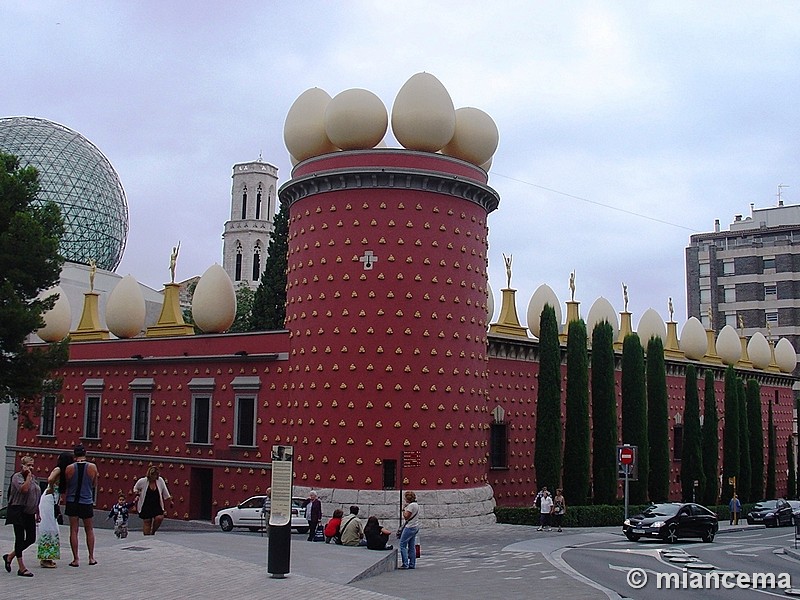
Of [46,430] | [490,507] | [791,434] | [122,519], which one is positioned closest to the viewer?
[122,519]

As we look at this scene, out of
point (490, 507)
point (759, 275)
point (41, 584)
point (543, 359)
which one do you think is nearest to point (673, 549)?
point (490, 507)

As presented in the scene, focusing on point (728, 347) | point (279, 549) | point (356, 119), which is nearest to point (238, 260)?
point (728, 347)

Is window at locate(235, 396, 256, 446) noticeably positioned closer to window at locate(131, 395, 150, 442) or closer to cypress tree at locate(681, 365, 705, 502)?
window at locate(131, 395, 150, 442)

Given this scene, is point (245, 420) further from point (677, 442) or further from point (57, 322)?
point (677, 442)

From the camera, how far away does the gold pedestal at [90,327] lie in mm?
42094

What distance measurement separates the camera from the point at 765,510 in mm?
41906

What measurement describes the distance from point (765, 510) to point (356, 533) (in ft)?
89.1

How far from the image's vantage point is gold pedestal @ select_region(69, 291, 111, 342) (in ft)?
138

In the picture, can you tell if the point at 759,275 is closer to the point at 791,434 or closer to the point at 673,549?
the point at 791,434

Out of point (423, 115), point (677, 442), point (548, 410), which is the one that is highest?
point (423, 115)

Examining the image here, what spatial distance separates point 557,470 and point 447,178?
12186mm

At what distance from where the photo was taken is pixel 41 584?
43.6 feet

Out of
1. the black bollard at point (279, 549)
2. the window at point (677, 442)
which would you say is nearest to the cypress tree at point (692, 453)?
the window at point (677, 442)

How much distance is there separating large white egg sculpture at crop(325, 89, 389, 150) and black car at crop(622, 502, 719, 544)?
1564cm
